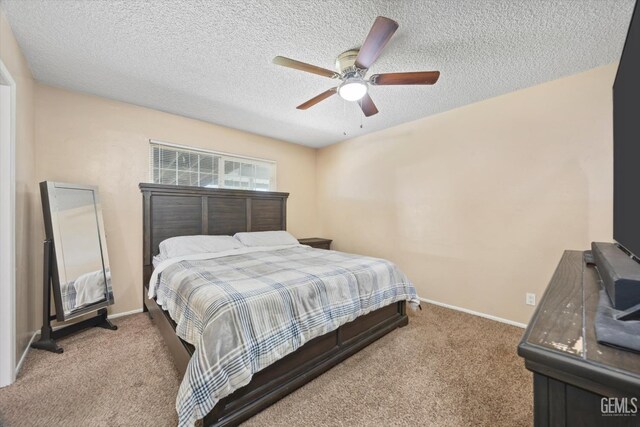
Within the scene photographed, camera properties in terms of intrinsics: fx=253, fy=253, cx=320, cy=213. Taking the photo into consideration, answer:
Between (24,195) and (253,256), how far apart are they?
200 cm

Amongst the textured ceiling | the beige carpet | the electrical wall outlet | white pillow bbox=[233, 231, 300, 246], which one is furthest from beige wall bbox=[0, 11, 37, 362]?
the electrical wall outlet

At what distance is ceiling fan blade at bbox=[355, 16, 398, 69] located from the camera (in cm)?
140

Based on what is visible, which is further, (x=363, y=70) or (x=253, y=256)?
(x=253, y=256)

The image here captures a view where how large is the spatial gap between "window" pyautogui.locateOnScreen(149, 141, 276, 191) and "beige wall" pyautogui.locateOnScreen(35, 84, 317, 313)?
13cm

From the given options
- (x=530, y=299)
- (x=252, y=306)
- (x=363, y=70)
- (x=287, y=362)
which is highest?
(x=363, y=70)

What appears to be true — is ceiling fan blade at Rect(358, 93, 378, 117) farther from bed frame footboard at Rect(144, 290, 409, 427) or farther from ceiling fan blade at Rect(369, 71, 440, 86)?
bed frame footboard at Rect(144, 290, 409, 427)

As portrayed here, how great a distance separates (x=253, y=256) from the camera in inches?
116

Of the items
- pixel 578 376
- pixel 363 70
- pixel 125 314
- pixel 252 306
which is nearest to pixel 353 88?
pixel 363 70

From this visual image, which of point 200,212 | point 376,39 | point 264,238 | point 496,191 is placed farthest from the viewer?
point 264,238

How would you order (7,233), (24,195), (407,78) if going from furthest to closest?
(24,195)
(407,78)
(7,233)

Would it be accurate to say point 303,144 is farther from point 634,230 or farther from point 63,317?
point 634,230

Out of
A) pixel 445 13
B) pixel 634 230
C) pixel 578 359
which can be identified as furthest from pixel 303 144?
pixel 578 359

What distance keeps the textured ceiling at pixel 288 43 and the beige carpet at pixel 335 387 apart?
2.48 meters

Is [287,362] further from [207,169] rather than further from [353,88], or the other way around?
[207,169]
